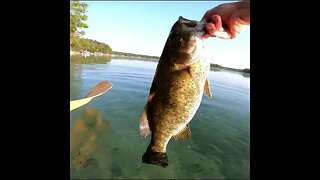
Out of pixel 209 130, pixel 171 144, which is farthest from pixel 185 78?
pixel 209 130

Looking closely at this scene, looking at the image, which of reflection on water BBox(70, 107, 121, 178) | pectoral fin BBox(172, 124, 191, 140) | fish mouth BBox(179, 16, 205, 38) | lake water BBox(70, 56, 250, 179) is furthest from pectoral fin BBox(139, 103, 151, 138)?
reflection on water BBox(70, 107, 121, 178)

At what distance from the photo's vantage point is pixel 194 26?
2.44 m

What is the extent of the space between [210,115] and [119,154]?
7848 millimetres

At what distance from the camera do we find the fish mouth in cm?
240

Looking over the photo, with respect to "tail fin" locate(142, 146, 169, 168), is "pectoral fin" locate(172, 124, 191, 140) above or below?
above

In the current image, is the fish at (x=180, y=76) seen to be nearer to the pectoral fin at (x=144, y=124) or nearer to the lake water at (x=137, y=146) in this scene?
the pectoral fin at (x=144, y=124)

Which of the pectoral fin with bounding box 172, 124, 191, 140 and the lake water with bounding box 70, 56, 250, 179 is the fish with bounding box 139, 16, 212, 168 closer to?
the pectoral fin with bounding box 172, 124, 191, 140

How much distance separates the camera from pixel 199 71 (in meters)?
2.47

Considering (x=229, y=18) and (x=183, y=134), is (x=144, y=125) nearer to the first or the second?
(x=183, y=134)

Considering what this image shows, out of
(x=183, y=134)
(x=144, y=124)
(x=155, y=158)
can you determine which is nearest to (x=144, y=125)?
(x=144, y=124)

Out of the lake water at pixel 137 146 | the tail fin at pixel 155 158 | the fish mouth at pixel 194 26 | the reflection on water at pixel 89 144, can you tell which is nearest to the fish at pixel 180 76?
the fish mouth at pixel 194 26

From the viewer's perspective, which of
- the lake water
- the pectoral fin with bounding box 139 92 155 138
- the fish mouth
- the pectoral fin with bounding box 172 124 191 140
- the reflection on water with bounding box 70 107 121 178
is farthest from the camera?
the lake water
